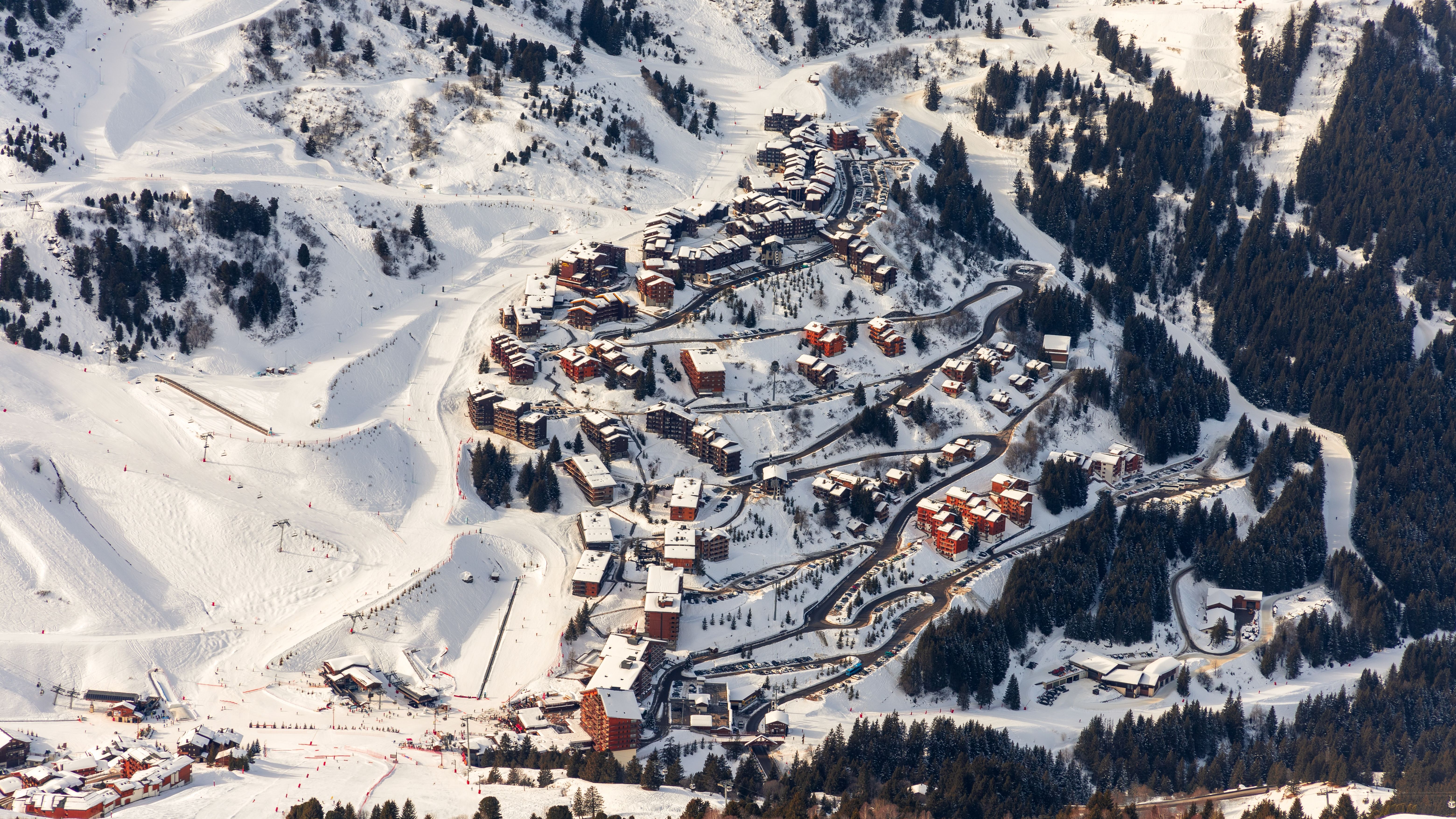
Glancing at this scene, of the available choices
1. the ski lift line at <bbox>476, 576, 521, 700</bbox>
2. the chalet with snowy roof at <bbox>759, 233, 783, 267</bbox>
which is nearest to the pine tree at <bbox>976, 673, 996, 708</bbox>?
the ski lift line at <bbox>476, 576, 521, 700</bbox>

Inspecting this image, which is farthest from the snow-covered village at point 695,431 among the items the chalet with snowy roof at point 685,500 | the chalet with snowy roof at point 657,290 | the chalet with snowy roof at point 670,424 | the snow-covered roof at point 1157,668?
the snow-covered roof at point 1157,668

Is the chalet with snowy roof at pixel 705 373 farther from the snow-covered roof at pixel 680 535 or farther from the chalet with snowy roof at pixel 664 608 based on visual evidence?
the chalet with snowy roof at pixel 664 608

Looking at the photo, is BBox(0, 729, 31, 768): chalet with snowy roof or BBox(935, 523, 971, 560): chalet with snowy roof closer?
BBox(0, 729, 31, 768): chalet with snowy roof

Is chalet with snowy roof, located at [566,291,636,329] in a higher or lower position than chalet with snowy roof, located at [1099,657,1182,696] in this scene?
higher

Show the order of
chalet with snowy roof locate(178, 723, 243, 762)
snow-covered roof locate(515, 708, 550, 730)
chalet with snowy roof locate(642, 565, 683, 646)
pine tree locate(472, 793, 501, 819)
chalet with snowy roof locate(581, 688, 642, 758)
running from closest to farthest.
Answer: pine tree locate(472, 793, 501, 819)
chalet with snowy roof locate(178, 723, 243, 762)
chalet with snowy roof locate(581, 688, 642, 758)
snow-covered roof locate(515, 708, 550, 730)
chalet with snowy roof locate(642, 565, 683, 646)

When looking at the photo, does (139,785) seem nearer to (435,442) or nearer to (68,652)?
(68,652)

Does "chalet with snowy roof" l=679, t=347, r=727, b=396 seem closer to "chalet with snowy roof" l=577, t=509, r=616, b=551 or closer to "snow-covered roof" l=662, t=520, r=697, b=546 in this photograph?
"snow-covered roof" l=662, t=520, r=697, b=546
